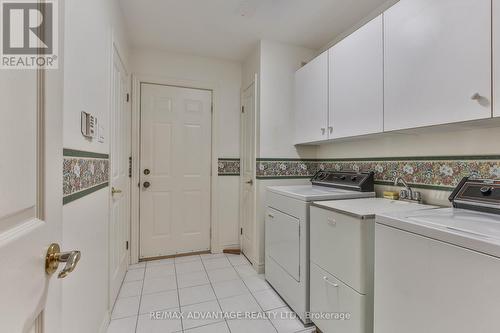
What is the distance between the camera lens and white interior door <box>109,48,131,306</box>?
72.8 inches

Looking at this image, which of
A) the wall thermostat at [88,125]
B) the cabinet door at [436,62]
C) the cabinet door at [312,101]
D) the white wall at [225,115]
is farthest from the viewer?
the white wall at [225,115]

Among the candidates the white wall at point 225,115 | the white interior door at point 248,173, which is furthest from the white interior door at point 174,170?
the white interior door at point 248,173

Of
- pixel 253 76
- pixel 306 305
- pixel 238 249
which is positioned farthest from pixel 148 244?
pixel 253 76

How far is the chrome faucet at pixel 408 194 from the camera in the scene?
1594mm

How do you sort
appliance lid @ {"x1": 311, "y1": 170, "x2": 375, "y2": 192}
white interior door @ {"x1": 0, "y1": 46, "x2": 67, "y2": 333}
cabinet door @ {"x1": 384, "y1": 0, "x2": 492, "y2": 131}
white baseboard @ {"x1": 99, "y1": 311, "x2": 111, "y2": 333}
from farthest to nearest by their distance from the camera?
appliance lid @ {"x1": 311, "y1": 170, "x2": 375, "y2": 192}
white baseboard @ {"x1": 99, "y1": 311, "x2": 111, "y2": 333}
cabinet door @ {"x1": 384, "y1": 0, "x2": 492, "y2": 131}
white interior door @ {"x1": 0, "y1": 46, "x2": 67, "y2": 333}

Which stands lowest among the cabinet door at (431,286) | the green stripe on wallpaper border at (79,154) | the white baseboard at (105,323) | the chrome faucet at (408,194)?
the white baseboard at (105,323)

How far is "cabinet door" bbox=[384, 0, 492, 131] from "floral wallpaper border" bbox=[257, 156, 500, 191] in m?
0.36

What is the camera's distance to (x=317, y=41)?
2.51 metres

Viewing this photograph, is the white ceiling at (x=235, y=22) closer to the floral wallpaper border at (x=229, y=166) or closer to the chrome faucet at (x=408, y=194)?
the floral wallpaper border at (x=229, y=166)

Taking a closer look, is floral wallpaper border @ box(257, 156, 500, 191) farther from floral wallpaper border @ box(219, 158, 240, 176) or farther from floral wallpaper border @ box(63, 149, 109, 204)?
floral wallpaper border @ box(63, 149, 109, 204)

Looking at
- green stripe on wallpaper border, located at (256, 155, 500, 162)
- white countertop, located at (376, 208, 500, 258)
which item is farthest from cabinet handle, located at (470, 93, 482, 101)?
white countertop, located at (376, 208, 500, 258)

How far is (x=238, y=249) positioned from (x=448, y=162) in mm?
2341

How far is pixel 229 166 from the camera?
3.02 m

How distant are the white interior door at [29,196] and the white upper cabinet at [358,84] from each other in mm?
1686
